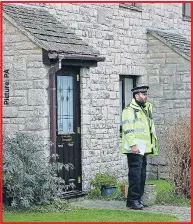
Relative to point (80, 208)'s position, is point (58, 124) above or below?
above

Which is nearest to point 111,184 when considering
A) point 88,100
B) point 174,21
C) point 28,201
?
point 88,100

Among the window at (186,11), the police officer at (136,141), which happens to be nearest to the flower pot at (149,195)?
the police officer at (136,141)

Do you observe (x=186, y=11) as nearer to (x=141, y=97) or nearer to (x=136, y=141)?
(x=141, y=97)

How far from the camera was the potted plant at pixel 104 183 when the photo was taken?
12500mm

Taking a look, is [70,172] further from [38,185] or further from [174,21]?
[174,21]

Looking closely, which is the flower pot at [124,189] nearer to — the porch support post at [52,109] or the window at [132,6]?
the porch support post at [52,109]

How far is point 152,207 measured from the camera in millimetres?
11156

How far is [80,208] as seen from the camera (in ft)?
36.1

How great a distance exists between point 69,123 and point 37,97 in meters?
1.35

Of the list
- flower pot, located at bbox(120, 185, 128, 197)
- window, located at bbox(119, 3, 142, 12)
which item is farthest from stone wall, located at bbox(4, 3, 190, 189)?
flower pot, located at bbox(120, 185, 128, 197)

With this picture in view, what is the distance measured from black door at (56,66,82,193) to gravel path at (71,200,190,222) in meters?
0.51

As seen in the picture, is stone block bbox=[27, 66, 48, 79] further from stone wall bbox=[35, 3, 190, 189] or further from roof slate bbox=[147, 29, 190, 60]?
roof slate bbox=[147, 29, 190, 60]

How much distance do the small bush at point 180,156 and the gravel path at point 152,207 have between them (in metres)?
0.63

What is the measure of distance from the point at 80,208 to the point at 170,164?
1.91 meters
